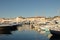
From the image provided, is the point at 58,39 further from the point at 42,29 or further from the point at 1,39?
the point at 42,29

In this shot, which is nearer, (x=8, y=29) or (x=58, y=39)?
(x=58, y=39)

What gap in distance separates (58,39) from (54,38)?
92 cm

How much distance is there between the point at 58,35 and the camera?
23281 mm

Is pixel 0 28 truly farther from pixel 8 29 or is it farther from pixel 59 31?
pixel 59 31

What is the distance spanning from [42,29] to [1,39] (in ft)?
41.0

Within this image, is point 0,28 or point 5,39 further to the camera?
point 0,28

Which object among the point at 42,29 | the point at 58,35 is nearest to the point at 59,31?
the point at 58,35

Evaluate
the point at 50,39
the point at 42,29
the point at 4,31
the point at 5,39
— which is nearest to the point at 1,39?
the point at 5,39

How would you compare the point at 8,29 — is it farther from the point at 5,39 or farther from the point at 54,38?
the point at 54,38

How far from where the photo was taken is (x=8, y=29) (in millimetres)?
33438

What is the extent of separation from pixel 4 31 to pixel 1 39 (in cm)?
931

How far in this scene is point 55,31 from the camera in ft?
77.4

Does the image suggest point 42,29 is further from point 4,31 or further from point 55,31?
point 55,31

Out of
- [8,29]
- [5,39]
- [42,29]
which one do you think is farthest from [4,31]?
[5,39]
